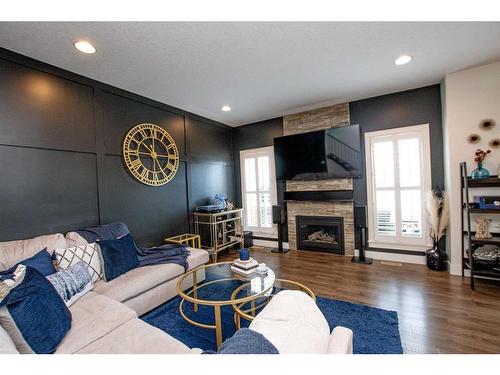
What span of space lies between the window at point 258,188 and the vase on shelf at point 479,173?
2899mm

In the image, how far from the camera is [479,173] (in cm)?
257

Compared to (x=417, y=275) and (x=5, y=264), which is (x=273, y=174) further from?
(x=5, y=264)

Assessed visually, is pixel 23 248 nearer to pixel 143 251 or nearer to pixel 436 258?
pixel 143 251

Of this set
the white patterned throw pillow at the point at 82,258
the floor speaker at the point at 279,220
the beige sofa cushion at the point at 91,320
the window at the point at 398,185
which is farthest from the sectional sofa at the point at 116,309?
the window at the point at 398,185

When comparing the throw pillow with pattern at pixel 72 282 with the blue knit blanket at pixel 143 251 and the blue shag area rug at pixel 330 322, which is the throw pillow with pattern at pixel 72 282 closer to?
the blue knit blanket at pixel 143 251

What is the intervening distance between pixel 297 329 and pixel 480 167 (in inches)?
130

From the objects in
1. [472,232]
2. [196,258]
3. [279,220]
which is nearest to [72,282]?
[196,258]

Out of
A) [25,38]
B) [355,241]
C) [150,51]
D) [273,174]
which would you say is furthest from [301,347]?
[273,174]

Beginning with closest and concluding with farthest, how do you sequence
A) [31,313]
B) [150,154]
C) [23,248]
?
[31,313], [23,248], [150,154]

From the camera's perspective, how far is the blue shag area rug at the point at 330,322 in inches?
65.6

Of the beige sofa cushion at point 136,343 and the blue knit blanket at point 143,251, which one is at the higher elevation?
the blue knit blanket at point 143,251

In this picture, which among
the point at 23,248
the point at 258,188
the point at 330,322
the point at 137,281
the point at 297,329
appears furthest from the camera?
the point at 258,188

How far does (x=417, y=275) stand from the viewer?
2842 mm

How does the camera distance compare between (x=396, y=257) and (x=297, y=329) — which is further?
(x=396, y=257)
